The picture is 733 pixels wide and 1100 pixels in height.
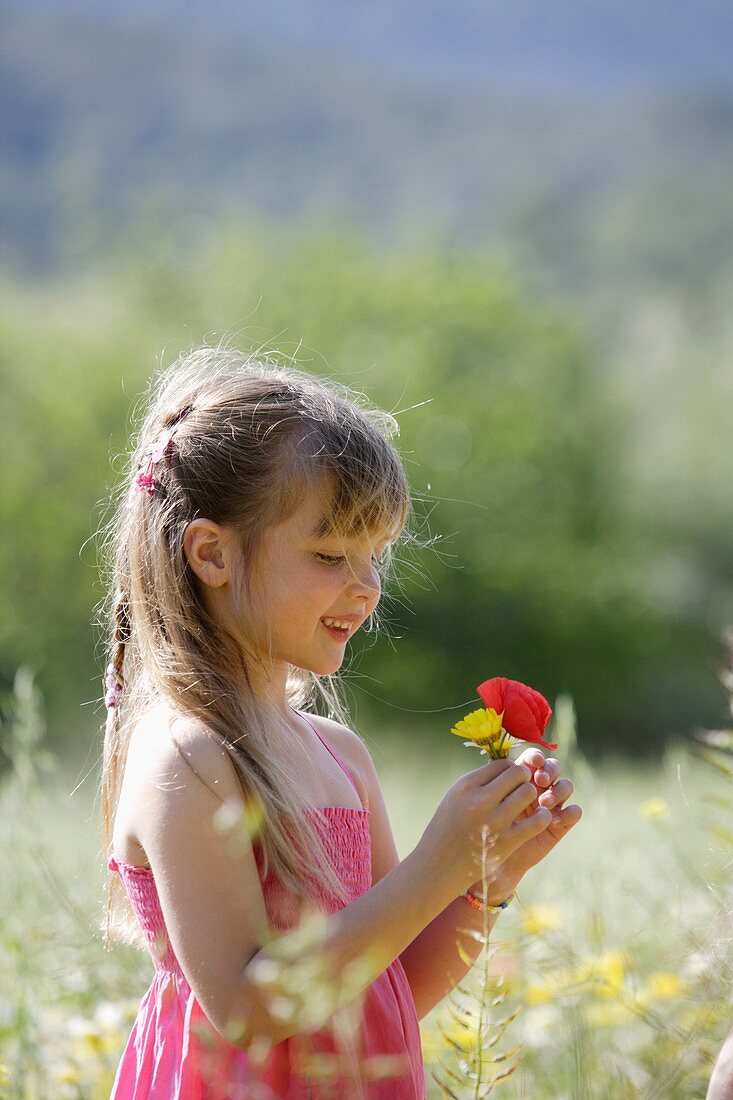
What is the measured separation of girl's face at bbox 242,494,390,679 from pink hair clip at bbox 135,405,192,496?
0.22m

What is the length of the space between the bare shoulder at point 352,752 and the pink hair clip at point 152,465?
438 mm

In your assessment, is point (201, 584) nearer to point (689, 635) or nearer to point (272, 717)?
point (272, 717)

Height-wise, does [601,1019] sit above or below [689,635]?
above

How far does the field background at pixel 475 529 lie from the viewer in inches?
86.4

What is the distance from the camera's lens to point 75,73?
143 meters

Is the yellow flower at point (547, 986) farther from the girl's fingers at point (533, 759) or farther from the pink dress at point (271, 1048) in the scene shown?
the girl's fingers at point (533, 759)

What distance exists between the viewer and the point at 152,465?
1758 millimetres

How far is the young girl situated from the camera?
1408mm

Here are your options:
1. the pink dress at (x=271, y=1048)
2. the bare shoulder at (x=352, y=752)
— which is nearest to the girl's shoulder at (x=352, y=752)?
the bare shoulder at (x=352, y=752)

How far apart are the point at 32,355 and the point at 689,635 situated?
20.4 m

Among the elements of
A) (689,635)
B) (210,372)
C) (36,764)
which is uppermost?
(210,372)

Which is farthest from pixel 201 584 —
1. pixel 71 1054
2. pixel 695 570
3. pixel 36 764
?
pixel 695 570

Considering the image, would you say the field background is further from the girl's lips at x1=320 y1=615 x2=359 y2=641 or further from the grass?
the girl's lips at x1=320 y1=615 x2=359 y2=641

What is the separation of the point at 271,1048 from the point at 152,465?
2.72 feet
